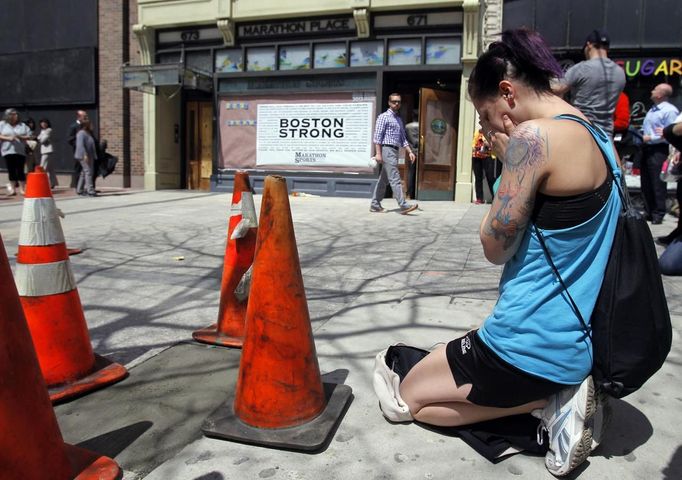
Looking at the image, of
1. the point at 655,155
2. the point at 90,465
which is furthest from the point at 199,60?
the point at 90,465

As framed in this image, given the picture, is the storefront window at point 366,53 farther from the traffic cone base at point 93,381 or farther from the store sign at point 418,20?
the traffic cone base at point 93,381

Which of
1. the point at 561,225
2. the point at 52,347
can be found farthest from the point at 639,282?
the point at 52,347

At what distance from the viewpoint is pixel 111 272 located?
4906 mm

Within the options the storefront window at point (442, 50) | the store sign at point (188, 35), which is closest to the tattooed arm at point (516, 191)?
the storefront window at point (442, 50)

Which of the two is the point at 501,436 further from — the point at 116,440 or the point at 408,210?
the point at 408,210

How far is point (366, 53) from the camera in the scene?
1206cm

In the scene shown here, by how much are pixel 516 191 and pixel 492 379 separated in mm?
680

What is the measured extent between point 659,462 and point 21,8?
18853mm

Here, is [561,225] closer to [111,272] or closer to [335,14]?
[111,272]

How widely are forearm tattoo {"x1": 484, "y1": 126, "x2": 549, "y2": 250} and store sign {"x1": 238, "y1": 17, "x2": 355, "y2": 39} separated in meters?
11.1

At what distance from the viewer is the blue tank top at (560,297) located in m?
1.82

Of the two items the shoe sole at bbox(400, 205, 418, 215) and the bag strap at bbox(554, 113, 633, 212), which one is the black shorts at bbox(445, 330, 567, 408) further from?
the shoe sole at bbox(400, 205, 418, 215)

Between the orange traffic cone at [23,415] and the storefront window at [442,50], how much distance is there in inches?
436

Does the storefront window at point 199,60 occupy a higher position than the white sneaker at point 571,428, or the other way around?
the storefront window at point 199,60
